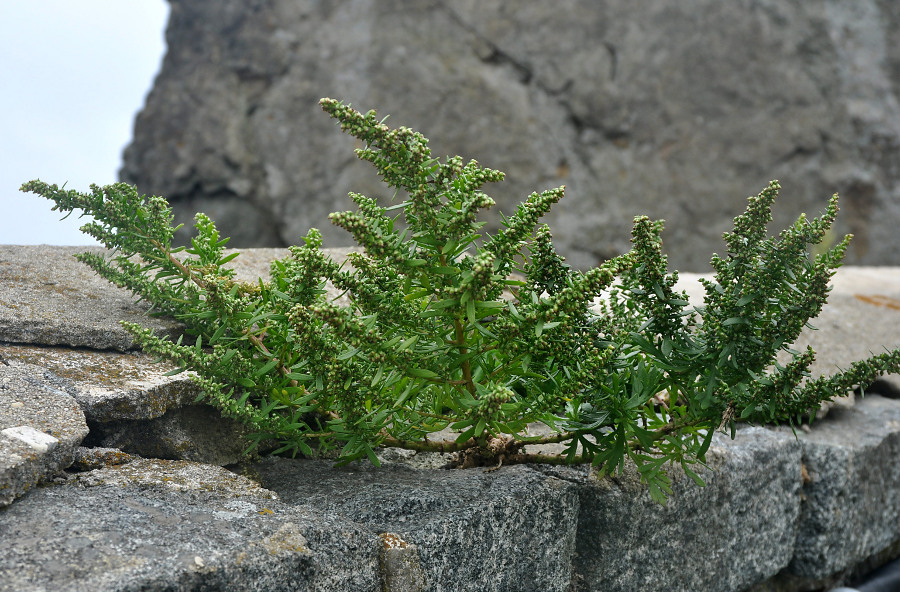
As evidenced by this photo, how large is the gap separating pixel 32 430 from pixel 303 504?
0.30 m

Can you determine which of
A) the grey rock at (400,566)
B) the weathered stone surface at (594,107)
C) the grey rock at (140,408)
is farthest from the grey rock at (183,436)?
the weathered stone surface at (594,107)

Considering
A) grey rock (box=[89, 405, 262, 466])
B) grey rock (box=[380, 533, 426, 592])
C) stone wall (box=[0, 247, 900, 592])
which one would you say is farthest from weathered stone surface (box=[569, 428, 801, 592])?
grey rock (box=[89, 405, 262, 466])

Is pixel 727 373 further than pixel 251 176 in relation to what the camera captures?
No

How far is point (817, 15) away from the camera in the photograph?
14.8 feet

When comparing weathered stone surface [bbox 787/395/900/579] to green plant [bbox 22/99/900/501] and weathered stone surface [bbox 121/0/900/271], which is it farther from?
weathered stone surface [bbox 121/0/900/271]

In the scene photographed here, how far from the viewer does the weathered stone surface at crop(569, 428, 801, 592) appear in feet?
3.52

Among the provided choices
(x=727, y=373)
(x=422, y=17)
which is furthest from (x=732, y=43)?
(x=727, y=373)

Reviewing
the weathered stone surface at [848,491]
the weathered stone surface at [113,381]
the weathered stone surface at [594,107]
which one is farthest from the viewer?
the weathered stone surface at [594,107]

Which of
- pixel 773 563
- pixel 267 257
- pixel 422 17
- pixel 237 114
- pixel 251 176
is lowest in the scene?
pixel 773 563

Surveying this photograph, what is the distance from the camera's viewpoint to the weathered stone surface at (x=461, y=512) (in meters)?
0.89

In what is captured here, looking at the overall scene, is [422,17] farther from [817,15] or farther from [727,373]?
[727,373]

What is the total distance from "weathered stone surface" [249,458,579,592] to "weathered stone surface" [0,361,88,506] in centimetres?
25

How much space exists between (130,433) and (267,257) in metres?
0.60

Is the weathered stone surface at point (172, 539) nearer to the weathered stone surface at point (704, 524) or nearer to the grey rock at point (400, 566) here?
the grey rock at point (400, 566)
